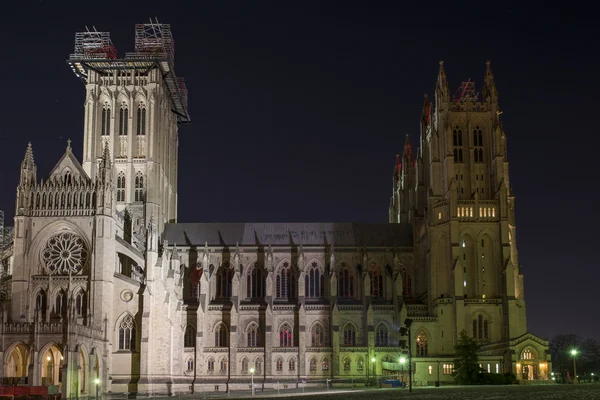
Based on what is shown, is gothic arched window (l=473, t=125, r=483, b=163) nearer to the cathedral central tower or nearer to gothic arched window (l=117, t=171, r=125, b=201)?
the cathedral central tower

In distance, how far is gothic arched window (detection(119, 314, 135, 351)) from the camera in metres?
101

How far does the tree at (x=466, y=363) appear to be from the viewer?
9925cm

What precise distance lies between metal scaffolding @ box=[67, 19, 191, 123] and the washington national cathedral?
281 millimetres

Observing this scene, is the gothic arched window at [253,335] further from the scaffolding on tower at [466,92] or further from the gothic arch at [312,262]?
the scaffolding on tower at [466,92]

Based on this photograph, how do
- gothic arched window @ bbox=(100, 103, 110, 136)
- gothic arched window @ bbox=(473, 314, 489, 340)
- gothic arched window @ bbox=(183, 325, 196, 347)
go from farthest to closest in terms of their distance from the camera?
gothic arched window @ bbox=(100, 103, 110, 136), gothic arched window @ bbox=(183, 325, 196, 347), gothic arched window @ bbox=(473, 314, 489, 340)

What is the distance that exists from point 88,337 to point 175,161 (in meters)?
61.5

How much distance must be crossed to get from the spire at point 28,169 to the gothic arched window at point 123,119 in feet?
109

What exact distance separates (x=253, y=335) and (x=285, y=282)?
966cm

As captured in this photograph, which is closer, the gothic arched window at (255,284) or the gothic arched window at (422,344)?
the gothic arched window at (422,344)

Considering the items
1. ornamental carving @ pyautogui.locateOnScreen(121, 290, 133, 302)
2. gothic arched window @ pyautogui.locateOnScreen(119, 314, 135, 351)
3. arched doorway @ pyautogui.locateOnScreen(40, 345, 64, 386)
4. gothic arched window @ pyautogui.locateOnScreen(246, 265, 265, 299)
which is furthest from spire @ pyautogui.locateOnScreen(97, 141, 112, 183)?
gothic arched window @ pyautogui.locateOnScreen(246, 265, 265, 299)

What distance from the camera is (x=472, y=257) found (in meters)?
118

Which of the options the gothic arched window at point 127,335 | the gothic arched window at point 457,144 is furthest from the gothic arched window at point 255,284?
the gothic arched window at point 457,144

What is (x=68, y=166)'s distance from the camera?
97.7 m

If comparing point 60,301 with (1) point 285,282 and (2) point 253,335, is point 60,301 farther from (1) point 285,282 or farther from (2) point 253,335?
(1) point 285,282
